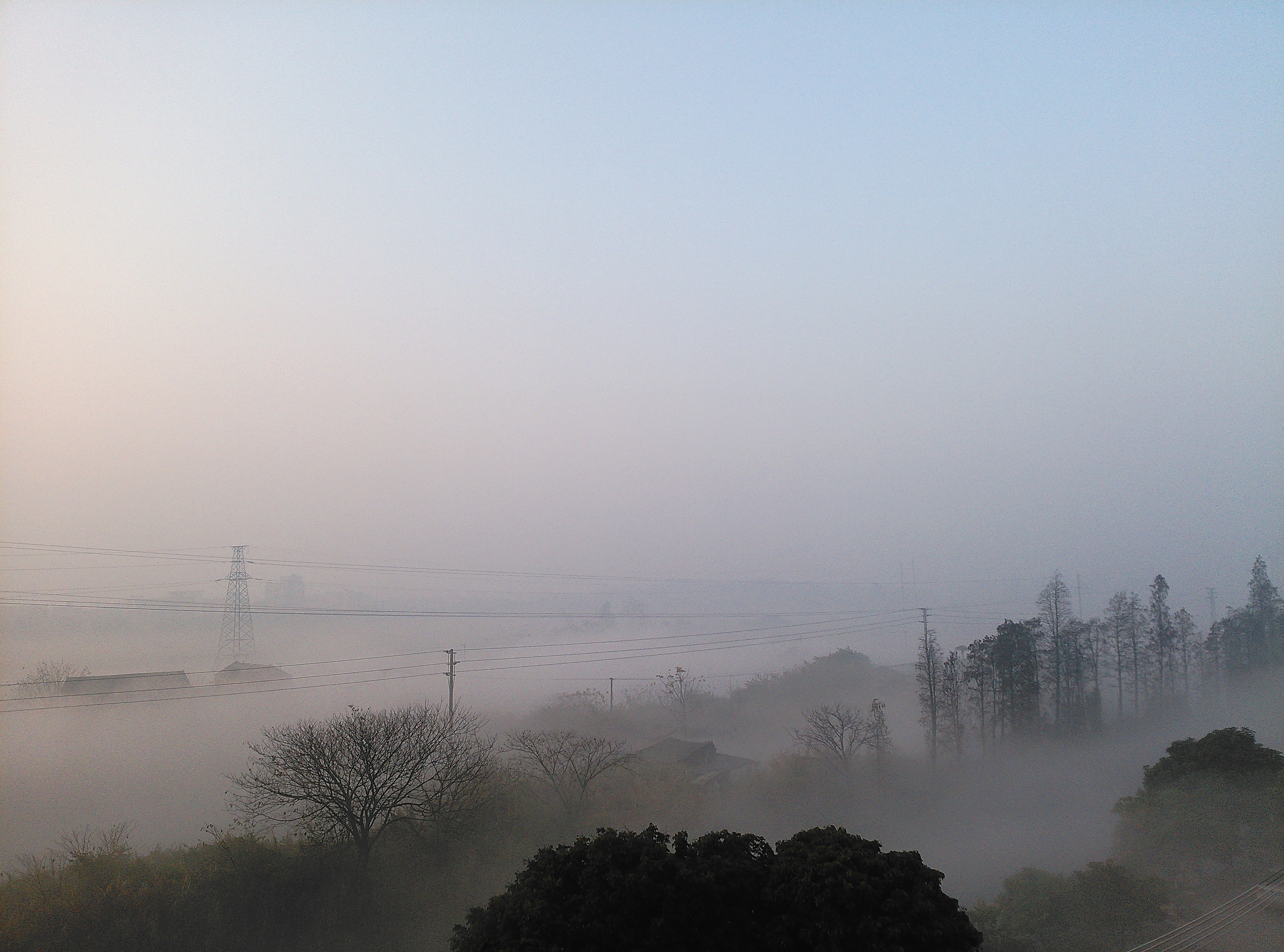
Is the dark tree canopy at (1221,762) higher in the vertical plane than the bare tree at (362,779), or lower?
lower

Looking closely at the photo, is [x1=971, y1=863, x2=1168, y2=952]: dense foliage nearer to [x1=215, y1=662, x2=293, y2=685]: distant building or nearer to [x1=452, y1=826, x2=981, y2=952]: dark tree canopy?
[x1=452, y1=826, x2=981, y2=952]: dark tree canopy

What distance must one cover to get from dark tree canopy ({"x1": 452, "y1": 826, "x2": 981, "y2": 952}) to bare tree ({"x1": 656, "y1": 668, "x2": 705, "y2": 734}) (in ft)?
184

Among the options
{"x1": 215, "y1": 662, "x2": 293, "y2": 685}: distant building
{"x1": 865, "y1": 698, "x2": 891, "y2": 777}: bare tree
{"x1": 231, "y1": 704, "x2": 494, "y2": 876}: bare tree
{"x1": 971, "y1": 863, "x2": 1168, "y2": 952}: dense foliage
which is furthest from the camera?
{"x1": 215, "y1": 662, "x2": 293, "y2": 685}: distant building

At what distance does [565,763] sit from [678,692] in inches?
1479

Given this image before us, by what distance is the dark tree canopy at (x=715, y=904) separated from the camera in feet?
44.6

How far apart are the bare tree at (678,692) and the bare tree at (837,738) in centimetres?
2098

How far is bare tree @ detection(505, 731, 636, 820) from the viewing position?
111 ft

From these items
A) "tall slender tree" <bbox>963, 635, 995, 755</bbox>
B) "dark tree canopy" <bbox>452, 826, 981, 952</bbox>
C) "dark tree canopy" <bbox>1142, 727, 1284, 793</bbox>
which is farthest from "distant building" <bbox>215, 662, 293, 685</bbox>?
"dark tree canopy" <bbox>1142, 727, 1284, 793</bbox>

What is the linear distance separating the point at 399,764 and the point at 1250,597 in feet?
217

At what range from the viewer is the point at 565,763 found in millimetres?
35688

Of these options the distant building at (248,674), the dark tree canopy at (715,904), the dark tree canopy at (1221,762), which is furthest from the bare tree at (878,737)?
the distant building at (248,674)

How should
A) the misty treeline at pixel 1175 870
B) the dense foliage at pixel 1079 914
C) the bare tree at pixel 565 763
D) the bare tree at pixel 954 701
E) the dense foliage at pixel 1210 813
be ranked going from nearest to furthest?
the dense foliage at pixel 1079 914, the misty treeline at pixel 1175 870, the dense foliage at pixel 1210 813, the bare tree at pixel 565 763, the bare tree at pixel 954 701

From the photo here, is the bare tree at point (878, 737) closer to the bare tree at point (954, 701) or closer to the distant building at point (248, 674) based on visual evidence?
the bare tree at point (954, 701)

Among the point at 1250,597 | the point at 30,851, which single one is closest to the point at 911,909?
the point at 30,851
